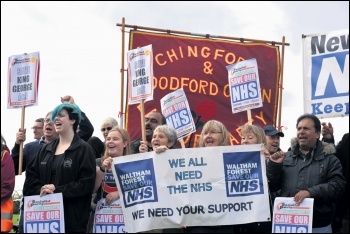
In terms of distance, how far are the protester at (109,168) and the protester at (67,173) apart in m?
0.21

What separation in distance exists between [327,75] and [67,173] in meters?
3.94

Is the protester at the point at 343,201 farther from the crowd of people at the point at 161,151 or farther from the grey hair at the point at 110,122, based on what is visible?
the grey hair at the point at 110,122

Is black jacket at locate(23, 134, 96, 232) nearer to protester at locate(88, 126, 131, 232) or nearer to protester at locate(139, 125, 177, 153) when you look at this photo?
protester at locate(88, 126, 131, 232)

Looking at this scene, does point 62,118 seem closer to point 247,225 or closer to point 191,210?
point 191,210

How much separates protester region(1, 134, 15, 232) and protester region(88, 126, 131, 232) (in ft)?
2.91

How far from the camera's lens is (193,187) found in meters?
7.35

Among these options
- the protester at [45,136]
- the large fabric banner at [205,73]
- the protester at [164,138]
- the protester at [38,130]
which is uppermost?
the large fabric banner at [205,73]

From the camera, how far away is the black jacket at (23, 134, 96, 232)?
7.16 meters

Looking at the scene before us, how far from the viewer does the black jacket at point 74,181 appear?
7156mm

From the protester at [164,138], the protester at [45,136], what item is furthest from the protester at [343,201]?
the protester at [45,136]

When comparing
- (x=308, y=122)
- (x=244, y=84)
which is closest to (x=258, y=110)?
(x=244, y=84)

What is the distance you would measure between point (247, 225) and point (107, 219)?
5.04 ft

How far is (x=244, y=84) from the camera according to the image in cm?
891

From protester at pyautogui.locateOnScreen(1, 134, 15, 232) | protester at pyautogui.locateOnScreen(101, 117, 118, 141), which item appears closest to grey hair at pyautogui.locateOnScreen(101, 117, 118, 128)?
protester at pyautogui.locateOnScreen(101, 117, 118, 141)
